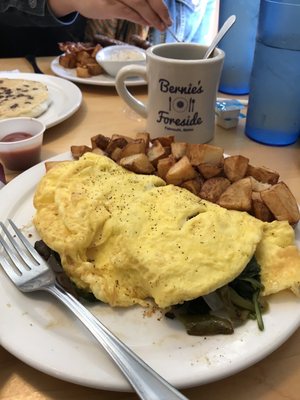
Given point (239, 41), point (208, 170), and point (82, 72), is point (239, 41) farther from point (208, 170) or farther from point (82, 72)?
point (208, 170)

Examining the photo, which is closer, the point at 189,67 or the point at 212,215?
the point at 212,215

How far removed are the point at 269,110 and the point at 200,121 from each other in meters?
0.25

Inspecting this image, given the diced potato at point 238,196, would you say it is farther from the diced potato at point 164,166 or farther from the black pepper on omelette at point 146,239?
the diced potato at point 164,166

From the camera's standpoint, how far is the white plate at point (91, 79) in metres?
1.75

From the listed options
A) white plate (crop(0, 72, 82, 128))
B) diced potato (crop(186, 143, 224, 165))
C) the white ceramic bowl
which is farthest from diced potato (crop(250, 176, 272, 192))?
the white ceramic bowl

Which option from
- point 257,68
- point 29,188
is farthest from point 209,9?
point 29,188

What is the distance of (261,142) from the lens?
1.40 metres

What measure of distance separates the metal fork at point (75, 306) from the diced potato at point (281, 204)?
0.45 m

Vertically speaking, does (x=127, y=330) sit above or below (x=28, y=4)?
below

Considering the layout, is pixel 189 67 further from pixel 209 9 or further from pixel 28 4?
pixel 209 9

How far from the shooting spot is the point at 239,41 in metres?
1.58

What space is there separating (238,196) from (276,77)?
1.83ft

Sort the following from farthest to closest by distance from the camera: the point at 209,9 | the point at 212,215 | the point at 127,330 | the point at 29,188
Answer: the point at 209,9, the point at 29,188, the point at 212,215, the point at 127,330

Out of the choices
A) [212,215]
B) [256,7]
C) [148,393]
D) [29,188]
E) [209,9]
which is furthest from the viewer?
[209,9]
